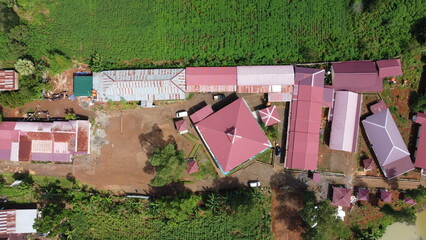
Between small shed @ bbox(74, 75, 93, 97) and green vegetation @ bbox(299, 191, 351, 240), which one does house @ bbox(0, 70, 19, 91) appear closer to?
small shed @ bbox(74, 75, 93, 97)

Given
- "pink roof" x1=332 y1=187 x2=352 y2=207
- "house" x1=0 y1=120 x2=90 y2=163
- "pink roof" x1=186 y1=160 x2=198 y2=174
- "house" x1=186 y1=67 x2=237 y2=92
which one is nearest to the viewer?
"pink roof" x1=332 y1=187 x2=352 y2=207

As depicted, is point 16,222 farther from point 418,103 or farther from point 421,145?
point 418,103

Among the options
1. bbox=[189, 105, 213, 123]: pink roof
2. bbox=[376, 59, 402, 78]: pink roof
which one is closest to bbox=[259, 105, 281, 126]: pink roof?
bbox=[189, 105, 213, 123]: pink roof

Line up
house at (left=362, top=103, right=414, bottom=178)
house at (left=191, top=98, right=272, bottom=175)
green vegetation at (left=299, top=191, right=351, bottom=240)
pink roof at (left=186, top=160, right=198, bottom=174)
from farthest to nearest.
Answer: pink roof at (left=186, top=160, right=198, bottom=174) < house at (left=362, top=103, right=414, bottom=178) < house at (left=191, top=98, right=272, bottom=175) < green vegetation at (left=299, top=191, right=351, bottom=240)

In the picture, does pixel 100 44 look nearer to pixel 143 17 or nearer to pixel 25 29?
pixel 143 17

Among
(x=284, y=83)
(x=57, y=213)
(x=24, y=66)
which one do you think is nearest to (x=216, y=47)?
(x=284, y=83)

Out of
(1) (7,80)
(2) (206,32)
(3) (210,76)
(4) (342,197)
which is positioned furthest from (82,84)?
(4) (342,197)

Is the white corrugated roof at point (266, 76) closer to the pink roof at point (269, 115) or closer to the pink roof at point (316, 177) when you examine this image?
the pink roof at point (269, 115)
